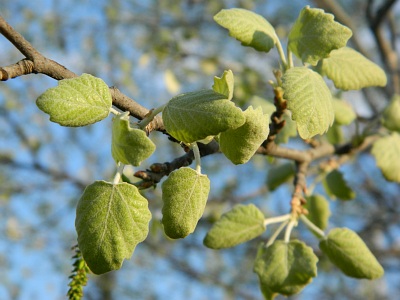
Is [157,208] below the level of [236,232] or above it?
below

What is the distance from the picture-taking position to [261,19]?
1.20m

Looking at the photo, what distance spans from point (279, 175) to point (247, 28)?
0.67 m

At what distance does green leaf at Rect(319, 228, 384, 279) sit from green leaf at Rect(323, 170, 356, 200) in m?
0.43

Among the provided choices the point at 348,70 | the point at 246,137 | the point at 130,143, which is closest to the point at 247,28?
the point at 348,70

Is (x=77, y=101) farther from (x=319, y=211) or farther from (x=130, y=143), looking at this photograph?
(x=319, y=211)

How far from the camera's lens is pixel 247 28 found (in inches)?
44.4

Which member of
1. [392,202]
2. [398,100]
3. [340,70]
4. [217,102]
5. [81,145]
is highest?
[217,102]

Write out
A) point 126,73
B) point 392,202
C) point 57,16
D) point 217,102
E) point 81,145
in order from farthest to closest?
point 81,145, point 57,16, point 126,73, point 392,202, point 217,102

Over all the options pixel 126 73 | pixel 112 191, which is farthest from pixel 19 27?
pixel 112 191

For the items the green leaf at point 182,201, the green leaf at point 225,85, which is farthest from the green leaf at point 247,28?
the green leaf at point 182,201

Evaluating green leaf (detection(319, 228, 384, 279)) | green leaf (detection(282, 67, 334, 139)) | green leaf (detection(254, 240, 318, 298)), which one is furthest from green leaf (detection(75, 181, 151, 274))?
green leaf (detection(319, 228, 384, 279))

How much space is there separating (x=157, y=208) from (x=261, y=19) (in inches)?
114

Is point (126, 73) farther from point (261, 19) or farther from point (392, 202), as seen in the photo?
Answer: point (261, 19)

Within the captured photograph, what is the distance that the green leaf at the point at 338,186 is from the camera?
5.36 feet
